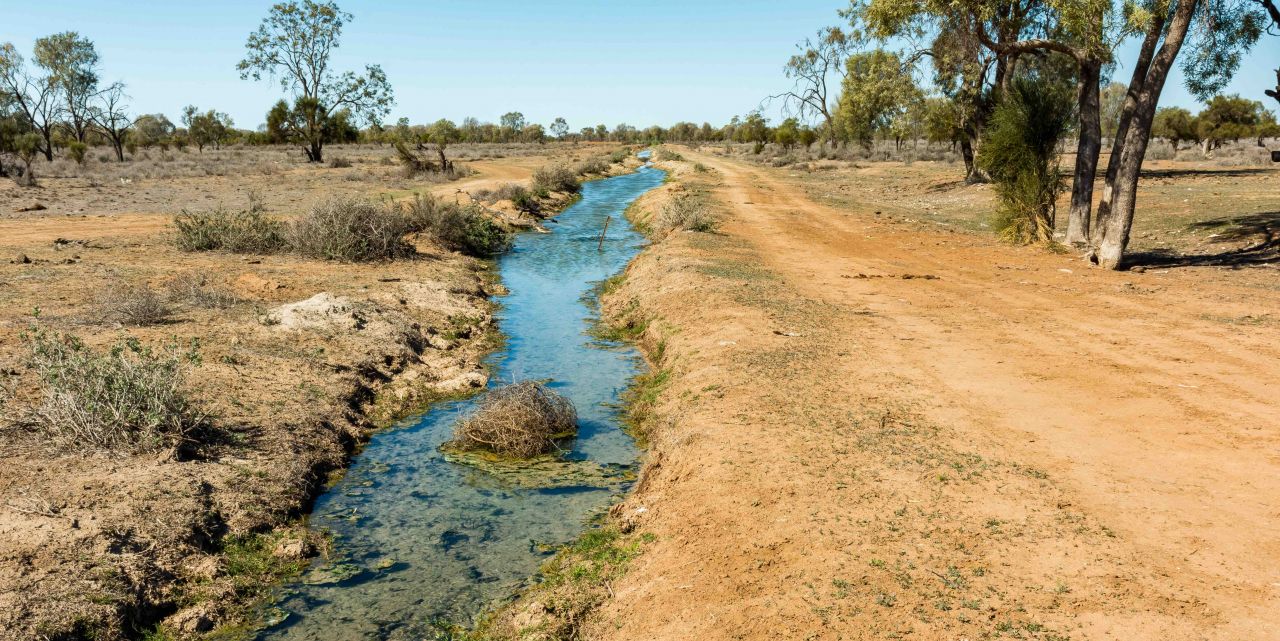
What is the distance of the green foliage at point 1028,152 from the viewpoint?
16797 millimetres

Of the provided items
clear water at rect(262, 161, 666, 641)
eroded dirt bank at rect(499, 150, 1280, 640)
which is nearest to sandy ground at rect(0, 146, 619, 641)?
clear water at rect(262, 161, 666, 641)

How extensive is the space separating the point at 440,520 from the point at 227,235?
12.6 metres

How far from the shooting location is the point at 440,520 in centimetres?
683

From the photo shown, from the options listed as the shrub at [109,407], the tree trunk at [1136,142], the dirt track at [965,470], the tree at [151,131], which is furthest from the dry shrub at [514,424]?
the tree at [151,131]

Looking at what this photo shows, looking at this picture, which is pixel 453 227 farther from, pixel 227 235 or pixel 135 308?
pixel 135 308

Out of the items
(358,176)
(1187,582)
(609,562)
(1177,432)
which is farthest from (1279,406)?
(358,176)

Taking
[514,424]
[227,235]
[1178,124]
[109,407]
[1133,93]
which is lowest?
[514,424]

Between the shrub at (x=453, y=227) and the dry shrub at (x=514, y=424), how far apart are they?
11.9m

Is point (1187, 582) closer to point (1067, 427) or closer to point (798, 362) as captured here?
point (1067, 427)

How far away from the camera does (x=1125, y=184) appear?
13711mm

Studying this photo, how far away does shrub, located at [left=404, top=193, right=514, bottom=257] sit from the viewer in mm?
20141

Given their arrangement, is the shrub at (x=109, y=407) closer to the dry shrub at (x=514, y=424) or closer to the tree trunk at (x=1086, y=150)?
the dry shrub at (x=514, y=424)

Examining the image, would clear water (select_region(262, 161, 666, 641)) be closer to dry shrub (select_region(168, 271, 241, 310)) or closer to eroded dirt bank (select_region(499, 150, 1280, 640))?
eroded dirt bank (select_region(499, 150, 1280, 640))

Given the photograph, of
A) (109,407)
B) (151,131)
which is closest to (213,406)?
(109,407)
